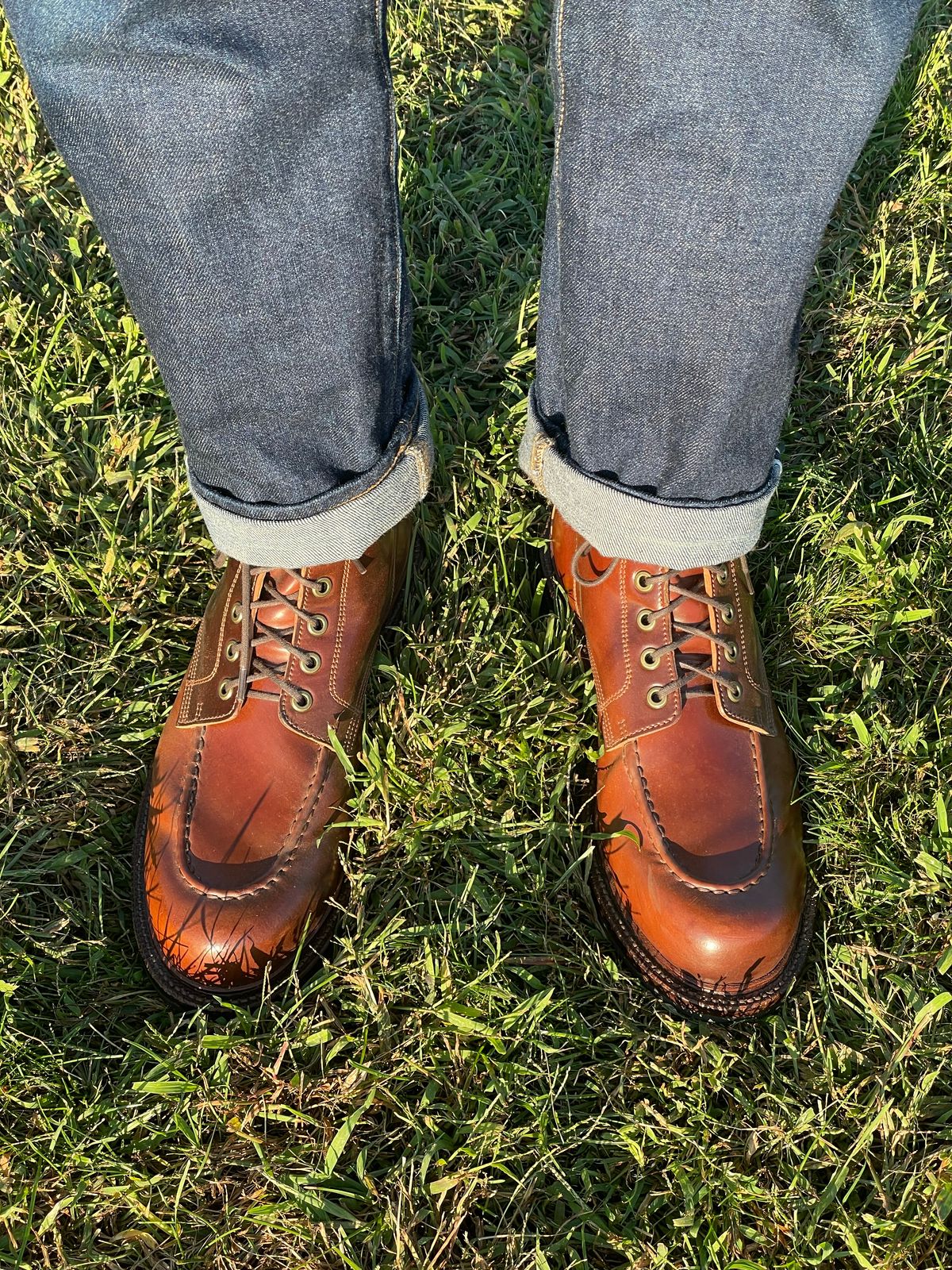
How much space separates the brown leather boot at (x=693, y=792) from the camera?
1458 millimetres

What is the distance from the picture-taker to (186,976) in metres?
1.46

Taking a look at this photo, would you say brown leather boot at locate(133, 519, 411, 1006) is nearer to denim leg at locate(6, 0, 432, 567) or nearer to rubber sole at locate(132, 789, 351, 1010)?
rubber sole at locate(132, 789, 351, 1010)

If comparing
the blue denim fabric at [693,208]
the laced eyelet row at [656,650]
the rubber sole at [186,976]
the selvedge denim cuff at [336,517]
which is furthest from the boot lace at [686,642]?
the rubber sole at [186,976]

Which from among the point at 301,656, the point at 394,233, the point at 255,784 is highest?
the point at 394,233

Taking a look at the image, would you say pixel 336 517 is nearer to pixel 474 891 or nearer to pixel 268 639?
pixel 268 639

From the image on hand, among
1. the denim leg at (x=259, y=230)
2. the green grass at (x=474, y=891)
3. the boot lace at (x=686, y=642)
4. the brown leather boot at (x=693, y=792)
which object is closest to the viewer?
the denim leg at (x=259, y=230)

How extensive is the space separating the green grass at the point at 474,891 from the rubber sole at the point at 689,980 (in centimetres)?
3

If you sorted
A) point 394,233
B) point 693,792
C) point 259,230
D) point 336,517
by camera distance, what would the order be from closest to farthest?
point 259,230, point 394,233, point 336,517, point 693,792

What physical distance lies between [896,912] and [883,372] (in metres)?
1.19

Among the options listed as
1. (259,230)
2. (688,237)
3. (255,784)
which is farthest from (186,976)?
(688,237)

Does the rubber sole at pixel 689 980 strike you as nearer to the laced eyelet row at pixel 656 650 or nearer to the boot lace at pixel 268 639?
the laced eyelet row at pixel 656 650

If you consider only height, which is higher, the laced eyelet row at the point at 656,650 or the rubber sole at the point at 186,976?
the laced eyelet row at the point at 656,650

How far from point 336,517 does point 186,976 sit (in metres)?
0.73

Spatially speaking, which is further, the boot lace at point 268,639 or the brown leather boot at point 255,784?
the boot lace at point 268,639
